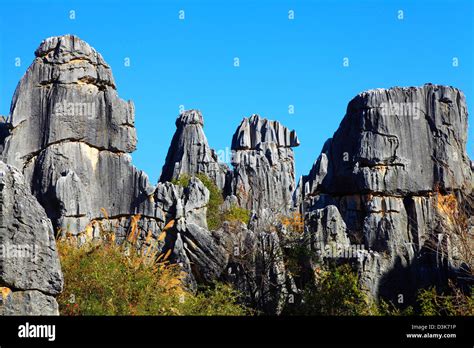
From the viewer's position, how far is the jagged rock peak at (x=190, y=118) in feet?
199

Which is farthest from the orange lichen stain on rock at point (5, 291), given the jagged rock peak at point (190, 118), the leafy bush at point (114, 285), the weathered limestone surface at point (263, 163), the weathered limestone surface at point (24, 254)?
the jagged rock peak at point (190, 118)

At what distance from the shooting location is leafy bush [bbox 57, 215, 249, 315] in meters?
15.2

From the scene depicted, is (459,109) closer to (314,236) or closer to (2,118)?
(314,236)

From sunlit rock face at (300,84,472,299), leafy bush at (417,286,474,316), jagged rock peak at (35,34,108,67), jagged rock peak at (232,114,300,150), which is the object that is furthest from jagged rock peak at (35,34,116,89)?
jagged rock peak at (232,114,300,150)

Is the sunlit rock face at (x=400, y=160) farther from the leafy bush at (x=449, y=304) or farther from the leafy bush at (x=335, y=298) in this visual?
the leafy bush at (x=449, y=304)

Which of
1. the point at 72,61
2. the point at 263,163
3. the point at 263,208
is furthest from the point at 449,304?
the point at 263,163

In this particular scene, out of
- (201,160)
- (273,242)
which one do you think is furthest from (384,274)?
(201,160)

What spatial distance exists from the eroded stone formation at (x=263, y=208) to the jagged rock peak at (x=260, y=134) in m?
33.9

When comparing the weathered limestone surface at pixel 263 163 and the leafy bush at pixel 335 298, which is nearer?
the leafy bush at pixel 335 298

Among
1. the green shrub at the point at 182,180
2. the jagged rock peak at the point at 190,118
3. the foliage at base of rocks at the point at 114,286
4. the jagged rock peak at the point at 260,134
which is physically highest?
the jagged rock peak at the point at 260,134

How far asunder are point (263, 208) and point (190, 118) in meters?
27.8

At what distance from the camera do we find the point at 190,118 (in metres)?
60.6

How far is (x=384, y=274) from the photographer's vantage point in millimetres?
25094

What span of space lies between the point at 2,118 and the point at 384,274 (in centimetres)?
2702
